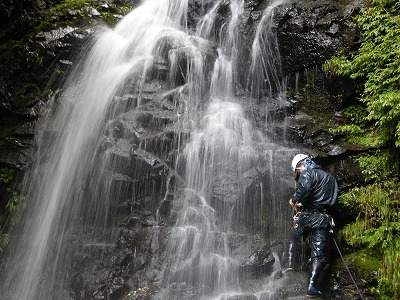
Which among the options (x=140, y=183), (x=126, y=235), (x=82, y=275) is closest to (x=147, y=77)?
(x=140, y=183)

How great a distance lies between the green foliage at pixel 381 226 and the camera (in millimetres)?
5422

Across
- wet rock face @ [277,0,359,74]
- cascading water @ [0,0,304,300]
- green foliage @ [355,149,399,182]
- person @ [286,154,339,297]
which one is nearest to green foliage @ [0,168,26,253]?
cascading water @ [0,0,304,300]

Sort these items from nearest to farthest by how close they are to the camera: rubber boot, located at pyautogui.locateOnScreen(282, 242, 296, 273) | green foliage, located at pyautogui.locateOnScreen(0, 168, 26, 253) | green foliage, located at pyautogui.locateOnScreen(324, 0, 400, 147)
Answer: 1. rubber boot, located at pyautogui.locateOnScreen(282, 242, 296, 273)
2. green foliage, located at pyautogui.locateOnScreen(324, 0, 400, 147)
3. green foliage, located at pyautogui.locateOnScreen(0, 168, 26, 253)

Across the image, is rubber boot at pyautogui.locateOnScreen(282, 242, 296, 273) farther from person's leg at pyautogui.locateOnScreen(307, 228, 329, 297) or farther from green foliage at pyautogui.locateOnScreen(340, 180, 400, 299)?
green foliage at pyautogui.locateOnScreen(340, 180, 400, 299)

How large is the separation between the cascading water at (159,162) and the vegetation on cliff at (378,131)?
1592 mm

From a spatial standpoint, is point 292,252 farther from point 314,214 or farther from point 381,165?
point 381,165

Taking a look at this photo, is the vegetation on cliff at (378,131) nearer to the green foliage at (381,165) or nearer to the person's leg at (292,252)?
the green foliage at (381,165)

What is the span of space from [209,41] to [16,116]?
21.1 feet

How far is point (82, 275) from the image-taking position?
706 cm

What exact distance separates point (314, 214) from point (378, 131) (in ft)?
10.1

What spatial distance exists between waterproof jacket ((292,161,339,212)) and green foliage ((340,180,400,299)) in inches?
35.5

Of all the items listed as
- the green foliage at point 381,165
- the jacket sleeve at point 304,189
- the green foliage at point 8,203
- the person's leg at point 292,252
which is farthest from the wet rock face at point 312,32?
the green foliage at point 8,203

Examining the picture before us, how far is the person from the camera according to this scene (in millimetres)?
5648

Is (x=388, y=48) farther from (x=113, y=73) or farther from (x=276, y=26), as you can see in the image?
(x=113, y=73)
